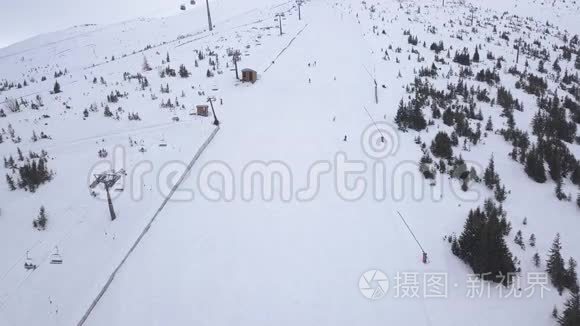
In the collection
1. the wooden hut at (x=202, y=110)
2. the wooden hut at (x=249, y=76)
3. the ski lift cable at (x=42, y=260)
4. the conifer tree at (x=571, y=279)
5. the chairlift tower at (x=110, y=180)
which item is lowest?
the conifer tree at (x=571, y=279)

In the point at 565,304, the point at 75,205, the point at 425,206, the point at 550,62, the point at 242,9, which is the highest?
the point at 242,9

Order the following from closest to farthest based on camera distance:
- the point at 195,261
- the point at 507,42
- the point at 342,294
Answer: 1. the point at 342,294
2. the point at 195,261
3. the point at 507,42

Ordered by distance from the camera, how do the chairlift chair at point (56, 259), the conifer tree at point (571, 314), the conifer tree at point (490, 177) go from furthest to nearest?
the conifer tree at point (490, 177)
the chairlift chair at point (56, 259)
the conifer tree at point (571, 314)

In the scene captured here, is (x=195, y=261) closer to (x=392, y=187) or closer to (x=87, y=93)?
(x=392, y=187)

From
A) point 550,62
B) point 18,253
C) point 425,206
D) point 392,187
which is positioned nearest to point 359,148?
point 392,187
